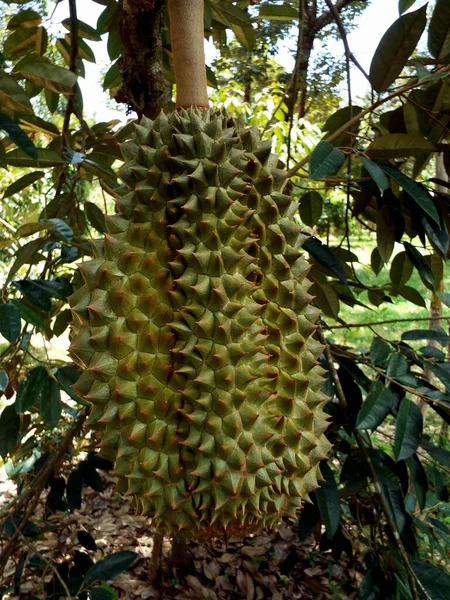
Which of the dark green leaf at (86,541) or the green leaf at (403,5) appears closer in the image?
the green leaf at (403,5)

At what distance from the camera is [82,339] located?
2.53 ft

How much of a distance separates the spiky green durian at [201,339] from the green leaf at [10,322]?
0.56ft

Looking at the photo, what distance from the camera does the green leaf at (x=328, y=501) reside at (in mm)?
1150

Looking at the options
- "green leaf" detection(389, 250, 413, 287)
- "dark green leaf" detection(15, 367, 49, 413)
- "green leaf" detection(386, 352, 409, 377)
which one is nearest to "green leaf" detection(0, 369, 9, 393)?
"dark green leaf" detection(15, 367, 49, 413)

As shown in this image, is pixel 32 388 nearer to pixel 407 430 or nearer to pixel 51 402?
pixel 51 402

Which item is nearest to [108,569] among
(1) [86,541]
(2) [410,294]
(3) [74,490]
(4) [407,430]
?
(3) [74,490]

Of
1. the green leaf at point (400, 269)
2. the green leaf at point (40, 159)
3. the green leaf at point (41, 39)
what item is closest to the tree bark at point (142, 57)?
the green leaf at point (40, 159)

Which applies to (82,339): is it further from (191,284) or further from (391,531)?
(391,531)

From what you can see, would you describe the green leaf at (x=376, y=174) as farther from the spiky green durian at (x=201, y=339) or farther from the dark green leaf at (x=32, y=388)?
the dark green leaf at (x=32, y=388)

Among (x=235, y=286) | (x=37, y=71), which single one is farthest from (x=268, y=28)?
(x=235, y=286)

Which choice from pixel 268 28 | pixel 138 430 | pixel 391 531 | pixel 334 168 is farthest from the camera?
pixel 268 28

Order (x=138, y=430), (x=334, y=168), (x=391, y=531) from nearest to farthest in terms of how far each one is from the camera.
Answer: (x=138, y=430) < (x=334, y=168) < (x=391, y=531)

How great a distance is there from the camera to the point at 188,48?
84cm

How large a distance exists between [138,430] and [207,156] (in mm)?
429
